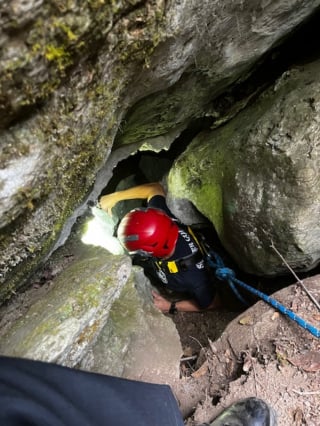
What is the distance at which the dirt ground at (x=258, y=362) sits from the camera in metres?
2.72

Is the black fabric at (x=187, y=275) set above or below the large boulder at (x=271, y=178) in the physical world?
below

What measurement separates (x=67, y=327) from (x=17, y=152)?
1.20 meters

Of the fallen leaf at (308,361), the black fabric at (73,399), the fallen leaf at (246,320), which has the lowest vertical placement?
the fallen leaf at (246,320)

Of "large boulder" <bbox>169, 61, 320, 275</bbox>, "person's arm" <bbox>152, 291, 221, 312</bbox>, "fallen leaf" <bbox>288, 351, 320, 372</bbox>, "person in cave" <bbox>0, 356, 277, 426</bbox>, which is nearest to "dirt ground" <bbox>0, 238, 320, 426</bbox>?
"fallen leaf" <bbox>288, 351, 320, 372</bbox>

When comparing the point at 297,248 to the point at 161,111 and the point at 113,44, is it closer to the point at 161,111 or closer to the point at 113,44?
the point at 161,111

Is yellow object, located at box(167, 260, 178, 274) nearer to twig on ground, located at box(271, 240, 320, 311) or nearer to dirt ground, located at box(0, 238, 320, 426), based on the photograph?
dirt ground, located at box(0, 238, 320, 426)

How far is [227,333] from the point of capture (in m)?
3.42

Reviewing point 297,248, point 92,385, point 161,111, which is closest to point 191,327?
point 297,248

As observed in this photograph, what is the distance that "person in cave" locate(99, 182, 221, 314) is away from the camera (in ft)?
14.4

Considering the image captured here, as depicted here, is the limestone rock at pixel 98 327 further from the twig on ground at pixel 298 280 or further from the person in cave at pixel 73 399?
the twig on ground at pixel 298 280

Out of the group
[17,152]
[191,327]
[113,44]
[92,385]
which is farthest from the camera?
[191,327]

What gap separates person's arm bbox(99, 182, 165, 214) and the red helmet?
0.47 m

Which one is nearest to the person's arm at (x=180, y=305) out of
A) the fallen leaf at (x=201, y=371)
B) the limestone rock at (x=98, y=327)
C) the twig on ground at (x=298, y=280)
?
the limestone rock at (x=98, y=327)

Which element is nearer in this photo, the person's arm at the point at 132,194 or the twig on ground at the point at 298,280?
the twig on ground at the point at 298,280
